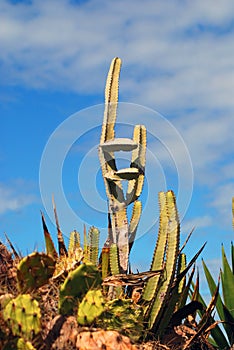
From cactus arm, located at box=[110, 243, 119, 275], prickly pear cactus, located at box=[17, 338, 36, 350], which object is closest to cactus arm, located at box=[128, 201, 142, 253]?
cactus arm, located at box=[110, 243, 119, 275]

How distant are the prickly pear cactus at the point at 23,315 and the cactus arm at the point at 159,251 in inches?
90.1

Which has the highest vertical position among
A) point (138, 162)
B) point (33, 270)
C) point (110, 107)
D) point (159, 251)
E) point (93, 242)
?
point (110, 107)

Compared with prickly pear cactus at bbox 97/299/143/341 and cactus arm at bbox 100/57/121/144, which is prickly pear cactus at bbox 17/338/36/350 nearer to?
prickly pear cactus at bbox 97/299/143/341

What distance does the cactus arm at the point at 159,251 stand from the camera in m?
7.53

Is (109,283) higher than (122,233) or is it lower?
lower

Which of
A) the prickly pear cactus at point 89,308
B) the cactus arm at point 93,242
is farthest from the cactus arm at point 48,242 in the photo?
the prickly pear cactus at point 89,308

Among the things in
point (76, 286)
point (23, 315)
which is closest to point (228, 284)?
point (76, 286)

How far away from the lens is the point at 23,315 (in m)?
5.45

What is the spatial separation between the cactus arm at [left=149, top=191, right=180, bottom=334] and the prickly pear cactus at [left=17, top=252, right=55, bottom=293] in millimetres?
1932

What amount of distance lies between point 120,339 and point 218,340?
3.27 meters

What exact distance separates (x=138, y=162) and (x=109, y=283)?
168cm

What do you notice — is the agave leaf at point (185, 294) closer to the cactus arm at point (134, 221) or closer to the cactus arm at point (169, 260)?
the cactus arm at point (169, 260)

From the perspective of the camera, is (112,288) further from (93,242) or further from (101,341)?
(101,341)

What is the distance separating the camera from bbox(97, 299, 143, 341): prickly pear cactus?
248 inches
